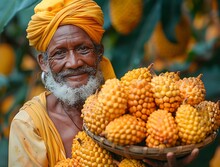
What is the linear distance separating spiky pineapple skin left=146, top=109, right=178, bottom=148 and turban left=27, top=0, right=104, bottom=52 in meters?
0.70

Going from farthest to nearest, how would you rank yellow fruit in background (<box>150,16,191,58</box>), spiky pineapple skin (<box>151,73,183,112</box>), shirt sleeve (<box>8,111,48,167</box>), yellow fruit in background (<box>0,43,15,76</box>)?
yellow fruit in background (<box>0,43,15,76</box>), yellow fruit in background (<box>150,16,191,58</box>), shirt sleeve (<box>8,111,48,167</box>), spiky pineapple skin (<box>151,73,183,112</box>)

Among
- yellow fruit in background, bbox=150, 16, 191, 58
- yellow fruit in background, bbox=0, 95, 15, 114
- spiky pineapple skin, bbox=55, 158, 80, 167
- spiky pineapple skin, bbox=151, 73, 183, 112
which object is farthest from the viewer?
yellow fruit in background, bbox=0, 95, 15, 114

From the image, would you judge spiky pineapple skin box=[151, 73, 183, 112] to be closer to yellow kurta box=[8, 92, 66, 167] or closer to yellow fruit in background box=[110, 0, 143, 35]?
yellow kurta box=[8, 92, 66, 167]

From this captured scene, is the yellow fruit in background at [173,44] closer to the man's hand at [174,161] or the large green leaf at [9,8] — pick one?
the large green leaf at [9,8]

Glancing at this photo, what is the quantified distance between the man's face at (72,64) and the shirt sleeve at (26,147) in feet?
0.78

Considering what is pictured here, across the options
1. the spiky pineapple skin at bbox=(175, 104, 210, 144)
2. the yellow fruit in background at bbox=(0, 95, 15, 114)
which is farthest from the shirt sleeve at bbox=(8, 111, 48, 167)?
the yellow fruit in background at bbox=(0, 95, 15, 114)

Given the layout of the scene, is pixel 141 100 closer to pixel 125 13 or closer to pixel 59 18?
pixel 59 18

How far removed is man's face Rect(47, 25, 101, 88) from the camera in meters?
2.94

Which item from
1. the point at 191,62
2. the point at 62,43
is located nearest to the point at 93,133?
the point at 62,43

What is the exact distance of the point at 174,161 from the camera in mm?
2430

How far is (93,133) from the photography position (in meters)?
2.55

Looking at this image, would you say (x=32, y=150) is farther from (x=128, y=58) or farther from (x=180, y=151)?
(x=128, y=58)

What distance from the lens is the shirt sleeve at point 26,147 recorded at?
2836mm

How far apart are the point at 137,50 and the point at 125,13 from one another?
15.9 inches
